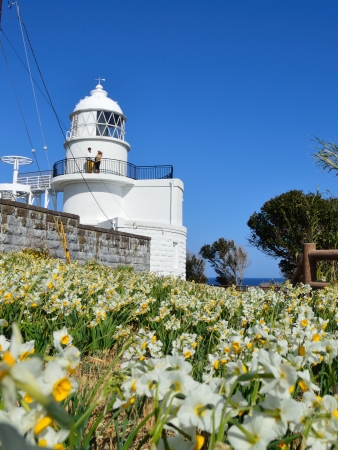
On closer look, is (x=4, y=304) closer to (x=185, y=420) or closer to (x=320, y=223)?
(x=185, y=420)

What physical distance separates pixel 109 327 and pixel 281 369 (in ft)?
7.64

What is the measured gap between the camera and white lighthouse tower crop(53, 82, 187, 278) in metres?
23.6

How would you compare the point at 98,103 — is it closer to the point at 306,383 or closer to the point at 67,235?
the point at 67,235

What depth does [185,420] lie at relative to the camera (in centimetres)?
93

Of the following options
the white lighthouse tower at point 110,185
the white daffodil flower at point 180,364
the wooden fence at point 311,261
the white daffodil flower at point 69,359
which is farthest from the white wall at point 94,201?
the white daffodil flower at point 69,359

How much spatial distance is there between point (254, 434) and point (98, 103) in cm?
2600

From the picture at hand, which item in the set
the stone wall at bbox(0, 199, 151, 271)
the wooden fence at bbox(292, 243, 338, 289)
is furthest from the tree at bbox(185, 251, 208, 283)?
the wooden fence at bbox(292, 243, 338, 289)

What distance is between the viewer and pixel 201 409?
945 millimetres

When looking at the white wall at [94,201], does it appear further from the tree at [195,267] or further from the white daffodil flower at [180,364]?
the white daffodil flower at [180,364]

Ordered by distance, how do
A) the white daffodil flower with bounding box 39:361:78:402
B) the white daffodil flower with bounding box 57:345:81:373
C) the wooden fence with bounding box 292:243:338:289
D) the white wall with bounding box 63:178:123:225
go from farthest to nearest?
the white wall with bounding box 63:178:123:225, the wooden fence with bounding box 292:243:338:289, the white daffodil flower with bounding box 57:345:81:373, the white daffodil flower with bounding box 39:361:78:402

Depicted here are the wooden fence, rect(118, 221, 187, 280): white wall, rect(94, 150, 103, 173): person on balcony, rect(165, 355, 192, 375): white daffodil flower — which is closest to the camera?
rect(165, 355, 192, 375): white daffodil flower

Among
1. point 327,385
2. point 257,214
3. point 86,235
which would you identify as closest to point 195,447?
point 327,385

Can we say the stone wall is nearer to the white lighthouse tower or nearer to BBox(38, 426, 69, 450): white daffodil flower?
the white lighthouse tower

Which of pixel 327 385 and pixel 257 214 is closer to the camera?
pixel 327 385
